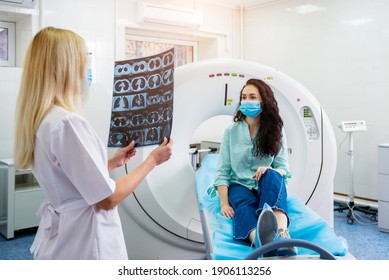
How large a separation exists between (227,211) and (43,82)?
0.86 m

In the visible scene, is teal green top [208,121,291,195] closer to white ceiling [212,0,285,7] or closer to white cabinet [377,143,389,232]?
white cabinet [377,143,389,232]

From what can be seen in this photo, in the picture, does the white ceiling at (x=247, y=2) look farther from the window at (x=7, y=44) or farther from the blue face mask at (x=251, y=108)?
the blue face mask at (x=251, y=108)

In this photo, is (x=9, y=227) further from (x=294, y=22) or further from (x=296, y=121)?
(x=294, y=22)

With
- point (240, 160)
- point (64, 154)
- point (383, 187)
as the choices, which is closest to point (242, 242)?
point (240, 160)

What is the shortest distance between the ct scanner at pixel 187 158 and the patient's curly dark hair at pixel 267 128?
341 mm

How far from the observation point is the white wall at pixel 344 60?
3.22 metres

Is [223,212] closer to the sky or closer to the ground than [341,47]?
closer to the ground

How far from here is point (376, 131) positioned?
129 inches

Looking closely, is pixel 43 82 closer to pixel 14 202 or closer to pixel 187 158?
pixel 187 158
